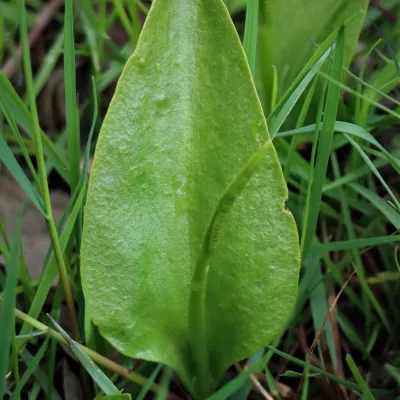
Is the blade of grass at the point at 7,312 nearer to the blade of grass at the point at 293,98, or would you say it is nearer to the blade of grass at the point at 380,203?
the blade of grass at the point at 293,98

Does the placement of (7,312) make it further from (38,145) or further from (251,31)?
(251,31)

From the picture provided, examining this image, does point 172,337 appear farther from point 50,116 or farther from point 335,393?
point 50,116

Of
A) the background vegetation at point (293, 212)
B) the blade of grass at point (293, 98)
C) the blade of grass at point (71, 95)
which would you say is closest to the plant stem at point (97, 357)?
the background vegetation at point (293, 212)

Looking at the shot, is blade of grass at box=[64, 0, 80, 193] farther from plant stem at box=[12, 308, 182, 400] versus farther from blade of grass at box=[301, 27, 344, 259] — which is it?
blade of grass at box=[301, 27, 344, 259]

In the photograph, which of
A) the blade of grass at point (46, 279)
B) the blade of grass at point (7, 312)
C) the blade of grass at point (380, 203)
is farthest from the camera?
the blade of grass at point (380, 203)

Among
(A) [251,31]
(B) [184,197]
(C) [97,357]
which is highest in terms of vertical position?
(A) [251,31]

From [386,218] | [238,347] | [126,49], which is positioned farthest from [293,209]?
[126,49]

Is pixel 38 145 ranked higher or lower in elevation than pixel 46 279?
higher

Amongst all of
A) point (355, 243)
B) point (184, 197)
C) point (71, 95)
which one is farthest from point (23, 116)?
point (355, 243)
